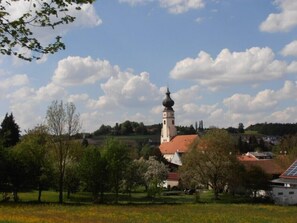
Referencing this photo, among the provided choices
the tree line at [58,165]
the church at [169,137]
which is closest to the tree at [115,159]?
the tree line at [58,165]

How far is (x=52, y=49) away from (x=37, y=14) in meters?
0.83

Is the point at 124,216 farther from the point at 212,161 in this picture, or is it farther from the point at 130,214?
the point at 212,161

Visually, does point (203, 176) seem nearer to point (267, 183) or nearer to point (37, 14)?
point (267, 183)

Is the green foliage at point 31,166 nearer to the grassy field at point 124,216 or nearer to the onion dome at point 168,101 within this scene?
the grassy field at point 124,216

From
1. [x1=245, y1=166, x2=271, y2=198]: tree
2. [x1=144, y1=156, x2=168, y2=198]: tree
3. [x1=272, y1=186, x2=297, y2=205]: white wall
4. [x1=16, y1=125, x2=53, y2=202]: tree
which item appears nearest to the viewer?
[x1=16, y1=125, x2=53, y2=202]: tree

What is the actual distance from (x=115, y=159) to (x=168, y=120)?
93.3 metres

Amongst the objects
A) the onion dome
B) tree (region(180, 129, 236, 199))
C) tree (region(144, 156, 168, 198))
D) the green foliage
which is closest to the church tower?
the onion dome

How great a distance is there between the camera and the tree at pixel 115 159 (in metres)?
54.8

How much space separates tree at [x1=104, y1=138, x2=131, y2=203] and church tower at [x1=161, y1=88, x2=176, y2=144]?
292 ft

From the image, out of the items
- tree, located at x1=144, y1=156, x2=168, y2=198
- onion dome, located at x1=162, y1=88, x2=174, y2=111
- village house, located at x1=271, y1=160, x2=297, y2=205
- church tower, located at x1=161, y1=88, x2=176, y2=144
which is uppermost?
onion dome, located at x1=162, y1=88, x2=174, y2=111

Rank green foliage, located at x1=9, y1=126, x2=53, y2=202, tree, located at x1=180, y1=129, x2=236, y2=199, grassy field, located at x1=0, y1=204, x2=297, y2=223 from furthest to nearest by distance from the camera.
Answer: tree, located at x1=180, y1=129, x2=236, y2=199 < green foliage, located at x1=9, y1=126, x2=53, y2=202 < grassy field, located at x1=0, y1=204, x2=297, y2=223

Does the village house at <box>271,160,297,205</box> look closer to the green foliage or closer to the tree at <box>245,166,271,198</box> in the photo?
the tree at <box>245,166,271,198</box>

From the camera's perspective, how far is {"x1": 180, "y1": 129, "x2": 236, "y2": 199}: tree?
206 feet

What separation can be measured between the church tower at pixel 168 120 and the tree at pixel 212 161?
80780 mm
